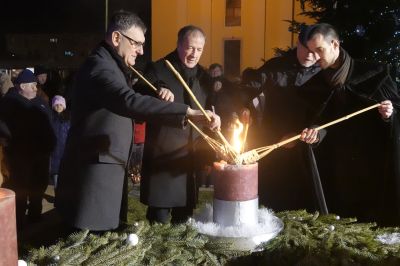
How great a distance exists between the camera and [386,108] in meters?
3.50

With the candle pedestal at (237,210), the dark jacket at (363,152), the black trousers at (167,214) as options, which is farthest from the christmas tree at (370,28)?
the candle pedestal at (237,210)

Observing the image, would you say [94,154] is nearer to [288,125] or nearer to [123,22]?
[123,22]

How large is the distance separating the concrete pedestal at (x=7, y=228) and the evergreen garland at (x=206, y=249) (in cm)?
85

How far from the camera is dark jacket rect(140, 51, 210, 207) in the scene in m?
3.71

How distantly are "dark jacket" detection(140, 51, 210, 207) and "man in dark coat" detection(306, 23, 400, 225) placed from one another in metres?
1.03

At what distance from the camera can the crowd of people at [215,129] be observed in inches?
115

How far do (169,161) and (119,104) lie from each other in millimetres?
1194

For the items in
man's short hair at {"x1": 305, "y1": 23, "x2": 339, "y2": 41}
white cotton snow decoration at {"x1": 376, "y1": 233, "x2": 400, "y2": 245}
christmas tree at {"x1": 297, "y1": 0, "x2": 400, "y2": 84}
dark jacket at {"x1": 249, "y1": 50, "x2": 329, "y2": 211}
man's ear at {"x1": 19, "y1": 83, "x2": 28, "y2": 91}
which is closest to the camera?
white cotton snow decoration at {"x1": 376, "y1": 233, "x2": 400, "y2": 245}

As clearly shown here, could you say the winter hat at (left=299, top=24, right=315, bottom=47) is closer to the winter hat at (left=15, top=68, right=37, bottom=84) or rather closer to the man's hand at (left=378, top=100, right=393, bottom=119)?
the man's hand at (left=378, top=100, right=393, bottom=119)

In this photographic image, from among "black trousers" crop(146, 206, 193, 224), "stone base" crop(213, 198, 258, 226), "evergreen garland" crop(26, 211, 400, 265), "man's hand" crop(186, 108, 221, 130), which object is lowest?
"black trousers" crop(146, 206, 193, 224)

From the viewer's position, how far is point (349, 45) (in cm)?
700

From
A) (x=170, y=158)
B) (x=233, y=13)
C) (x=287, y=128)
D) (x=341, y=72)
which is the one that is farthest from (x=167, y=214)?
(x=233, y=13)

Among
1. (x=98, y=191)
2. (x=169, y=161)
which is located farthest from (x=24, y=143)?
(x=98, y=191)


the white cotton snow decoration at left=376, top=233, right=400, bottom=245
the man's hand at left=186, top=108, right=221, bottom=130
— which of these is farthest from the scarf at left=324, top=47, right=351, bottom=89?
the man's hand at left=186, top=108, right=221, bottom=130
